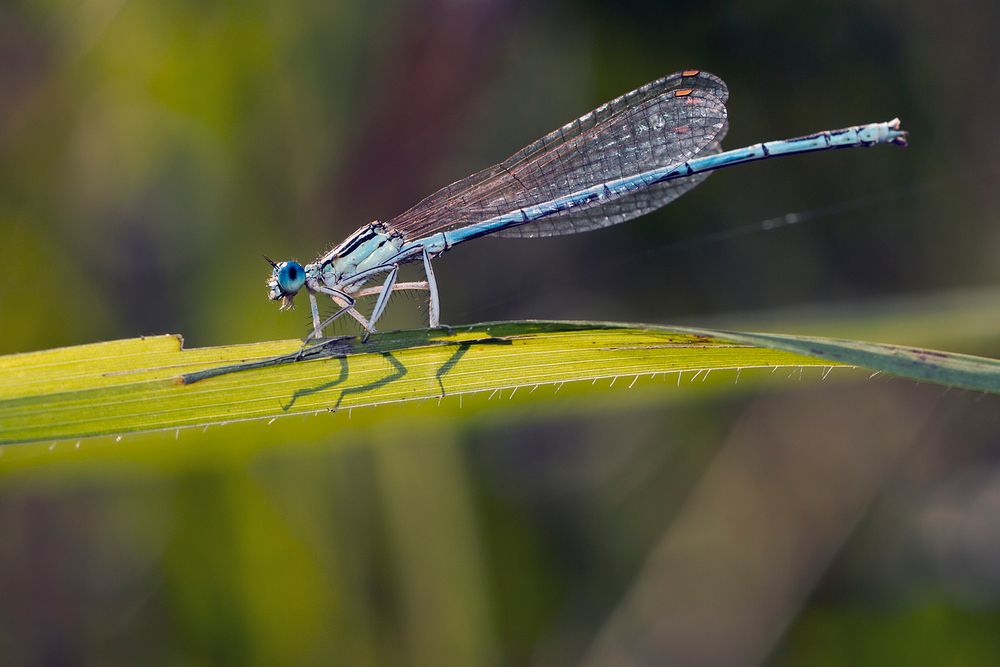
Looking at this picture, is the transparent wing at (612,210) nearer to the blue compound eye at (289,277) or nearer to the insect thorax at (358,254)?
the insect thorax at (358,254)

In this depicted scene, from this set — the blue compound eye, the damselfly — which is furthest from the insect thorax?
the blue compound eye

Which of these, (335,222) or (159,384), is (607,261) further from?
(159,384)

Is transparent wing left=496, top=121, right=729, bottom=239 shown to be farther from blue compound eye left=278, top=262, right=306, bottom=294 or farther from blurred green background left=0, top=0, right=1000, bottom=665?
blue compound eye left=278, top=262, right=306, bottom=294

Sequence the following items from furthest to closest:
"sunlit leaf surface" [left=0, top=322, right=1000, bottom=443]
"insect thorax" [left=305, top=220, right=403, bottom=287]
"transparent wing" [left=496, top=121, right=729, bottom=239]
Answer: "transparent wing" [left=496, top=121, right=729, bottom=239], "insect thorax" [left=305, top=220, right=403, bottom=287], "sunlit leaf surface" [left=0, top=322, right=1000, bottom=443]

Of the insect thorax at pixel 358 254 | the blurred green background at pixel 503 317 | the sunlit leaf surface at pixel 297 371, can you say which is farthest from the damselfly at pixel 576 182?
the sunlit leaf surface at pixel 297 371

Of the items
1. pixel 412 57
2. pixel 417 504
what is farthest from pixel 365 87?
pixel 417 504

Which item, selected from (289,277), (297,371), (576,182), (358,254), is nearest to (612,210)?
(576,182)
